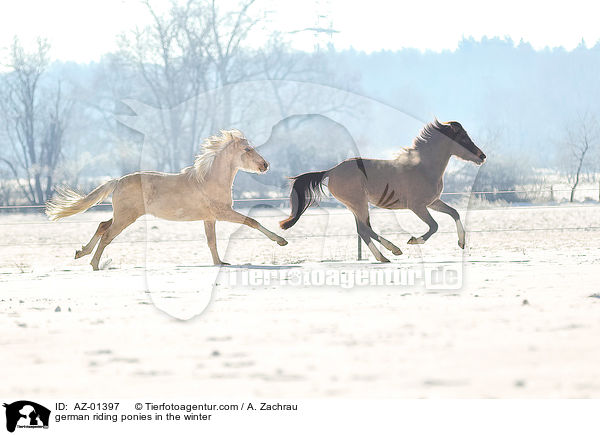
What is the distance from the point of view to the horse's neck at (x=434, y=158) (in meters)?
10.6

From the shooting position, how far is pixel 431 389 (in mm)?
4250

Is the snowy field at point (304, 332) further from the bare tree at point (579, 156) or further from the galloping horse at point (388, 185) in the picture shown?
the bare tree at point (579, 156)

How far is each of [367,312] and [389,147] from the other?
7.36 meters

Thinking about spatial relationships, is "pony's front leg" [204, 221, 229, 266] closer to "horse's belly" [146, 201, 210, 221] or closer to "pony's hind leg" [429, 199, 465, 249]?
"horse's belly" [146, 201, 210, 221]

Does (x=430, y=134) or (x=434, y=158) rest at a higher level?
(x=430, y=134)

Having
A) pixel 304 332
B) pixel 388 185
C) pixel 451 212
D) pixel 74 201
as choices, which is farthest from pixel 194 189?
pixel 304 332

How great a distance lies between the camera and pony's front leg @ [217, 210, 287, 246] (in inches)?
391

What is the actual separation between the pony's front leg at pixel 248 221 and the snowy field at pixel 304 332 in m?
0.40

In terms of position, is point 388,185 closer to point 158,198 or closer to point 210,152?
point 210,152

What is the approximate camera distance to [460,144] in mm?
10789

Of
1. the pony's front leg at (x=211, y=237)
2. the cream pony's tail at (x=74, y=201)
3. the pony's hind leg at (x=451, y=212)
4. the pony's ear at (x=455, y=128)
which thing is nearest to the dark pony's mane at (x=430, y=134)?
the pony's ear at (x=455, y=128)

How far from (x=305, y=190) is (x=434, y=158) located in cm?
170

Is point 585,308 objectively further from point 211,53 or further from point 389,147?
point 211,53

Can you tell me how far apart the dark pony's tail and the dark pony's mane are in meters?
1.27
